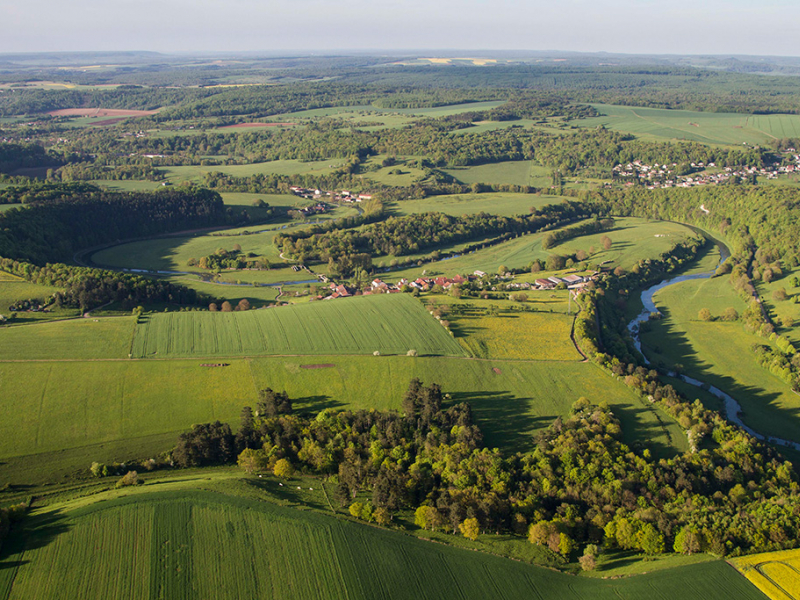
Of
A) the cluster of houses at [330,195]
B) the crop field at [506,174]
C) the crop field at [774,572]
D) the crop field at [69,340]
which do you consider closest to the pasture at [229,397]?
the crop field at [69,340]

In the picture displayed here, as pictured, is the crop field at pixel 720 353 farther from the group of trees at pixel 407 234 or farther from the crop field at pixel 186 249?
the crop field at pixel 186 249

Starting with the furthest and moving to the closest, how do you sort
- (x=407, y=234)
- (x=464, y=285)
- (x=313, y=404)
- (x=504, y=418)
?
(x=407, y=234)
(x=464, y=285)
(x=313, y=404)
(x=504, y=418)

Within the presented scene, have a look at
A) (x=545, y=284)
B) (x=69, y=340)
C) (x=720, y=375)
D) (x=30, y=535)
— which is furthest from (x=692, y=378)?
(x=69, y=340)

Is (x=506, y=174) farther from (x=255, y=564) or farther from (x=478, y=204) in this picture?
(x=255, y=564)

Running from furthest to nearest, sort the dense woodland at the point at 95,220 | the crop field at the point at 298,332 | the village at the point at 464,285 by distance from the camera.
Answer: the dense woodland at the point at 95,220
the village at the point at 464,285
the crop field at the point at 298,332

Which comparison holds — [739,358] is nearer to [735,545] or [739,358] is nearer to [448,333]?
[448,333]

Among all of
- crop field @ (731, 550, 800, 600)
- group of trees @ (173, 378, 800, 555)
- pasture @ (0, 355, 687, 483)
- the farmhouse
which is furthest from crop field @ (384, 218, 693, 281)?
crop field @ (731, 550, 800, 600)
